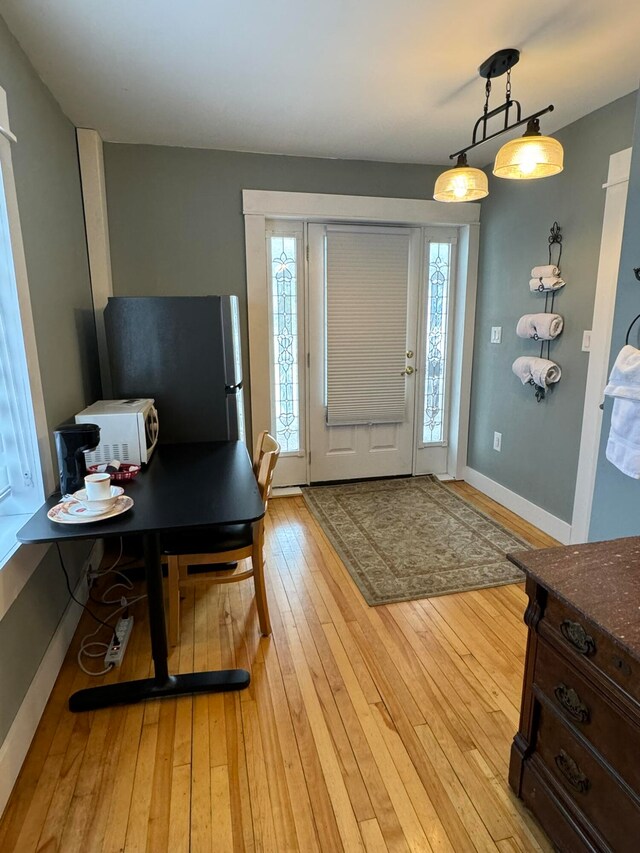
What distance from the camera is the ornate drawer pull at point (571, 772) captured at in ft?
3.69

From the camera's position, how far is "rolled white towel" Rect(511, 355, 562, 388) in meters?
2.93

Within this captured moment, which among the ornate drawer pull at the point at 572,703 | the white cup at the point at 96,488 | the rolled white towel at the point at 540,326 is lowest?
the ornate drawer pull at the point at 572,703

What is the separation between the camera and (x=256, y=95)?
2.35m

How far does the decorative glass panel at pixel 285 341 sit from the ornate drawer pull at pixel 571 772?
283cm

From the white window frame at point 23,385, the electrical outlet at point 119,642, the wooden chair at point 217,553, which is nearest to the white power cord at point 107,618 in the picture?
the electrical outlet at point 119,642

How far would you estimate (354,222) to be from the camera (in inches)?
139

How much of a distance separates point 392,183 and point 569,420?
2102mm

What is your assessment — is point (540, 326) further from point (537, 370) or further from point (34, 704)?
point (34, 704)

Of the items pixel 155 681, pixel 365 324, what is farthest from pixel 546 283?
pixel 155 681

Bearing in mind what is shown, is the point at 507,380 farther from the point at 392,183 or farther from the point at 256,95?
the point at 256,95

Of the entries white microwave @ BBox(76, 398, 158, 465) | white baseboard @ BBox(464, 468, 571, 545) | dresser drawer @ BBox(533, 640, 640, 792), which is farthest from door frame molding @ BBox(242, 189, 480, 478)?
dresser drawer @ BBox(533, 640, 640, 792)

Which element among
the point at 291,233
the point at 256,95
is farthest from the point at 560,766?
the point at 291,233

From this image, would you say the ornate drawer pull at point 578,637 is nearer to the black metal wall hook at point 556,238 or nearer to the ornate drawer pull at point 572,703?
the ornate drawer pull at point 572,703

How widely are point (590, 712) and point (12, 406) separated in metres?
2.04
